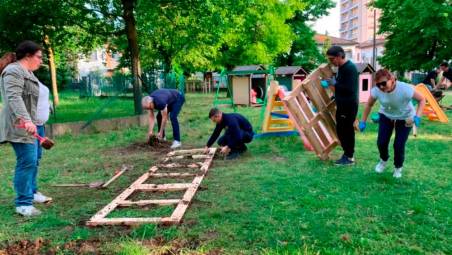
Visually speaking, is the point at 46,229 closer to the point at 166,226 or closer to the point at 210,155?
the point at 166,226

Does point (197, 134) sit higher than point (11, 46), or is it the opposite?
point (11, 46)

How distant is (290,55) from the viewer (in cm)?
3547

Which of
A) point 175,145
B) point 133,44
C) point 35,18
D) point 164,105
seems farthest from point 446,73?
point 35,18

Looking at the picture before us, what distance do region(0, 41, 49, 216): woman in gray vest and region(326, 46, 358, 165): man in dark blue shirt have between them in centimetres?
411

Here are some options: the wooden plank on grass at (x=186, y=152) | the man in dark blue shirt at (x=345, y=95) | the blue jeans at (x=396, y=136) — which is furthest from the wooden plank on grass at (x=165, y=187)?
the blue jeans at (x=396, y=136)

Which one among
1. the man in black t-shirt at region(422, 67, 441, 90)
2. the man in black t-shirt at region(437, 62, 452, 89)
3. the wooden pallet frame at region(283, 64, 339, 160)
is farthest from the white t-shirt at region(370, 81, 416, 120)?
the man in black t-shirt at region(422, 67, 441, 90)

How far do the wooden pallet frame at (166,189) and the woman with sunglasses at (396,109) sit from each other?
102 inches

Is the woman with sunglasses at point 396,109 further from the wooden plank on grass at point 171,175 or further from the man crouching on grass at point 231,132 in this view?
the wooden plank on grass at point 171,175

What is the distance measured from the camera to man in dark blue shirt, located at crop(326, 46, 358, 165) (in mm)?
6051

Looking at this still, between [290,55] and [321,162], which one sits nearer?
[321,162]

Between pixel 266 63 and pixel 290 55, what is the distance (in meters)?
9.17

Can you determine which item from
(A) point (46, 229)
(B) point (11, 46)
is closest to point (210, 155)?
(A) point (46, 229)

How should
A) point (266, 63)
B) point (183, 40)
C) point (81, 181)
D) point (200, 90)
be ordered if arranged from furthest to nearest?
1. point (200, 90)
2. point (266, 63)
3. point (183, 40)
4. point (81, 181)

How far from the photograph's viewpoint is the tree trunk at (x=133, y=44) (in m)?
12.7
